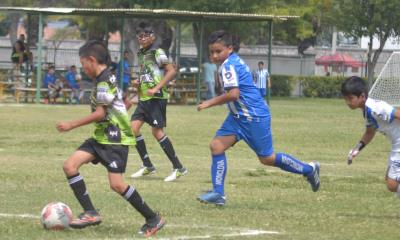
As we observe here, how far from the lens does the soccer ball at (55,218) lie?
344 inches

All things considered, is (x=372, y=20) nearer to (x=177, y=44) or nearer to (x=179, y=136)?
(x=177, y=44)

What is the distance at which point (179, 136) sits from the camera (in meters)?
21.9

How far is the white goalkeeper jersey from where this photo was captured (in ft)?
31.5

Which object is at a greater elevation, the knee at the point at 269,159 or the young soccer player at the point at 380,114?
the young soccer player at the point at 380,114

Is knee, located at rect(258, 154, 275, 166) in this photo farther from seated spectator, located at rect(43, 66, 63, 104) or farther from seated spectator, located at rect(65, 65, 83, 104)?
seated spectator, located at rect(65, 65, 83, 104)

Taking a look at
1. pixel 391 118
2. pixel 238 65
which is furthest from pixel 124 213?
pixel 391 118

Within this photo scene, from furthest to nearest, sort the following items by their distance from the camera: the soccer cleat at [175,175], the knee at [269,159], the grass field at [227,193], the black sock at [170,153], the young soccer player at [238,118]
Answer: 1. the black sock at [170,153]
2. the soccer cleat at [175,175]
3. the knee at [269,159]
4. the young soccer player at [238,118]
5. the grass field at [227,193]

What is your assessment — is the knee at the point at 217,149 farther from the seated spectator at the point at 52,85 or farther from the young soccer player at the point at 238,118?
the seated spectator at the point at 52,85

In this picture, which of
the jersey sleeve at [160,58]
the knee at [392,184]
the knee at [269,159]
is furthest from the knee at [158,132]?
the knee at [392,184]

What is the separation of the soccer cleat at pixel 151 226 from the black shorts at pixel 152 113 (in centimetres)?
479

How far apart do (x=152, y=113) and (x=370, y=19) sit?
33.3m

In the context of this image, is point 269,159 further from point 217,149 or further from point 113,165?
point 113,165

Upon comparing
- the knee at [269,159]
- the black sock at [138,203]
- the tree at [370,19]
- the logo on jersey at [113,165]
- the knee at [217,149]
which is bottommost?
the black sock at [138,203]

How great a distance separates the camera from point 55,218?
8727mm
